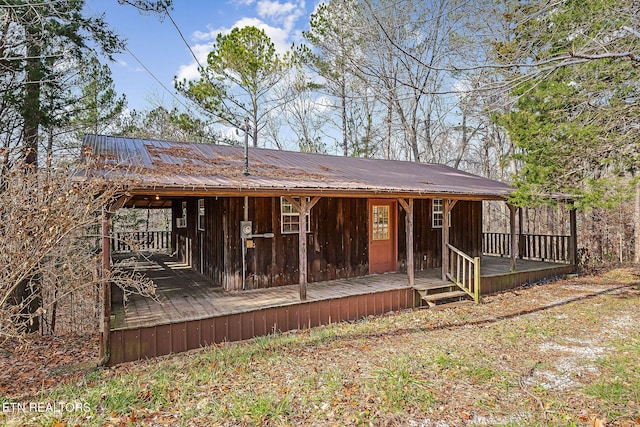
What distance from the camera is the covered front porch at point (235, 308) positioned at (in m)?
5.21

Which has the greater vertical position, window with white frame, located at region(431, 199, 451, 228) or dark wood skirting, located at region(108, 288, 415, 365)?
window with white frame, located at region(431, 199, 451, 228)

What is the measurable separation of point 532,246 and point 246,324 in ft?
38.6

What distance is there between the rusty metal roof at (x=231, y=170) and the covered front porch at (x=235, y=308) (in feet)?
5.25

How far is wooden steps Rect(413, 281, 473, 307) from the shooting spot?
24.9 feet

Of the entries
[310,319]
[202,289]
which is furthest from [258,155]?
[310,319]

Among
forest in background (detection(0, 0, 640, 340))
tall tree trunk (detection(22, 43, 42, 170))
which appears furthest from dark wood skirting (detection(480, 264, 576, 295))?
tall tree trunk (detection(22, 43, 42, 170))

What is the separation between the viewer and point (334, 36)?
16094mm

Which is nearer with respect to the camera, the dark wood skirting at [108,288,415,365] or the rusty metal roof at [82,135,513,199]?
the dark wood skirting at [108,288,415,365]

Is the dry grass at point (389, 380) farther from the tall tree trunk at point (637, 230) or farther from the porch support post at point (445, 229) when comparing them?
the tall tree trunk at point (637, 230)

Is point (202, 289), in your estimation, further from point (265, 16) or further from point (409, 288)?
point (265, 16)

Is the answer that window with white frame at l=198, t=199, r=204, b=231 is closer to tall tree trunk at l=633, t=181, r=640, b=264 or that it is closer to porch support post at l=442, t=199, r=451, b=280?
porch support post at l=442, t=199, r=451, b=280

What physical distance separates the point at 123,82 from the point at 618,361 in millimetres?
15672

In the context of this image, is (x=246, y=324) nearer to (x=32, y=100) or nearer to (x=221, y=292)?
(x=221, y=292)

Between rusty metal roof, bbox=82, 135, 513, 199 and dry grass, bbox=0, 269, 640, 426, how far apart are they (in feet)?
8.06
